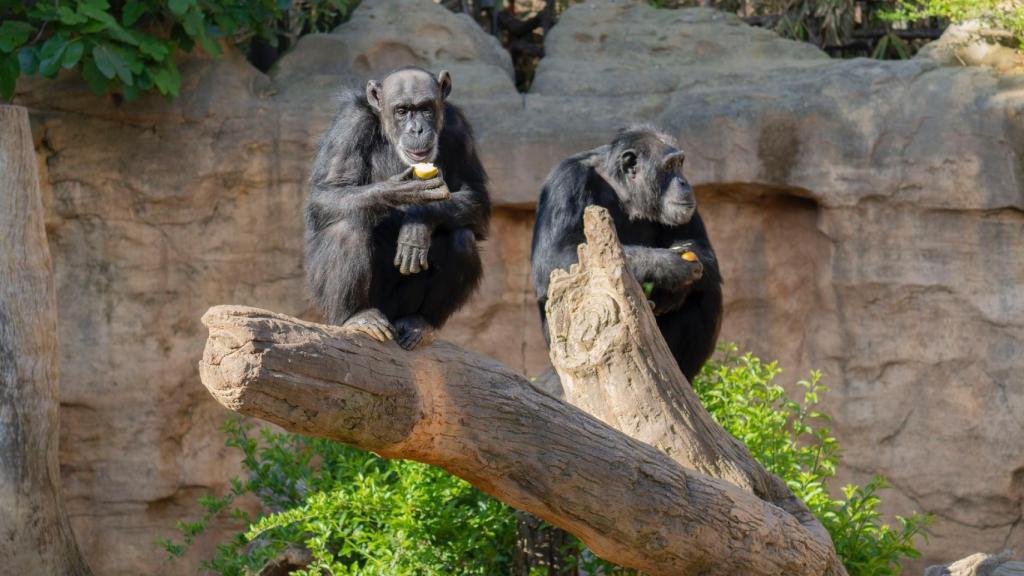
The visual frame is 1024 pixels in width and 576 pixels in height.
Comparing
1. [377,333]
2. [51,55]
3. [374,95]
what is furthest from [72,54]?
[377,333]

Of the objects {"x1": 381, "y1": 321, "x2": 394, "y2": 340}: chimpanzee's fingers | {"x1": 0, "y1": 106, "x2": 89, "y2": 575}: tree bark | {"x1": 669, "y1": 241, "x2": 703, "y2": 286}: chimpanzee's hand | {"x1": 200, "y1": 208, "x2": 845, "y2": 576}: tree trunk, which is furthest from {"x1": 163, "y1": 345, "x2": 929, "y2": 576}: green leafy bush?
{"x1": 381, "y1": 321, "x2": 394, "y2": 340}: chimpanzee's fingers

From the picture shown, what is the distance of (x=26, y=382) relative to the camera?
691cm

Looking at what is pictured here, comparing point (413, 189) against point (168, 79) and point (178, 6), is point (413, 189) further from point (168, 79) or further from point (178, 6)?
point (168, 79)

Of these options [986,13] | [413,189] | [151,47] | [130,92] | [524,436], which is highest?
[986,13]

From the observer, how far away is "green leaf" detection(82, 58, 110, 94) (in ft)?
24.1

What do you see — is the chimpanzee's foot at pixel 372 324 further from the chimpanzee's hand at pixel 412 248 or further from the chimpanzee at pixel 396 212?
the chimpanzee's hand at pixel 412 248

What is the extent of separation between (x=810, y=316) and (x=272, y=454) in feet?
12.6

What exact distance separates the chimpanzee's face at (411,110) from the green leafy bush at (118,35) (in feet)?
8.22

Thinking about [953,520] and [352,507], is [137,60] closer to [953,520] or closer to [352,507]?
[352,507]

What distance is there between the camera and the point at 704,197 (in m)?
8.46

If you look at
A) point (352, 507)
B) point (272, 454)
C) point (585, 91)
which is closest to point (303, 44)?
point (585, 91)

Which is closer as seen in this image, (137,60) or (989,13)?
(137,60)

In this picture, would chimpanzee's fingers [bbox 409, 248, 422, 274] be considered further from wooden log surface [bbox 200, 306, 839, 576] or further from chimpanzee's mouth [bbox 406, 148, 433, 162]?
wooden log surface [bbox 200, 306, 839, 576]

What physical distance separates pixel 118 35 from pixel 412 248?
3.40 metres
